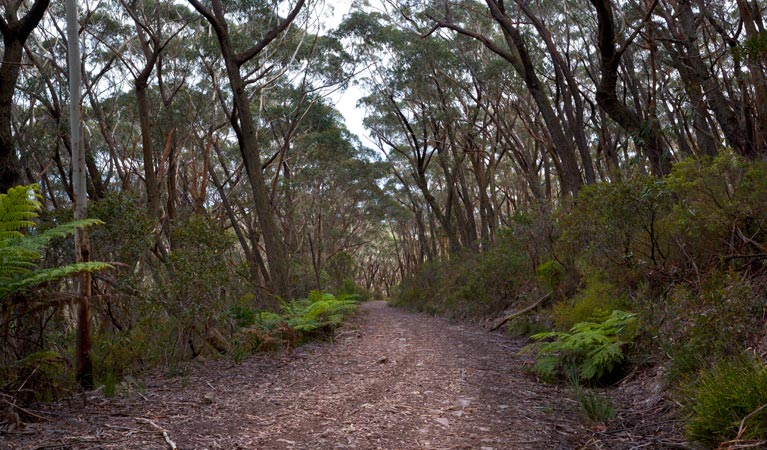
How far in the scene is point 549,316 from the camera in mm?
7953

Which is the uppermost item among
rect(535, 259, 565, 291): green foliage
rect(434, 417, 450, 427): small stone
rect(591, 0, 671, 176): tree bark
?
rect(591, 0, 671, 176): tree bark

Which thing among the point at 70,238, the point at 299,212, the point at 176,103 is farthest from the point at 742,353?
the point at 299,212

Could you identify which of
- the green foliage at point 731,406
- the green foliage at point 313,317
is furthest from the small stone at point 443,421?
the green foliage at point 313,317

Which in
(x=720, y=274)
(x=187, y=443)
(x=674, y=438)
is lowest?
(x=674, y=438)

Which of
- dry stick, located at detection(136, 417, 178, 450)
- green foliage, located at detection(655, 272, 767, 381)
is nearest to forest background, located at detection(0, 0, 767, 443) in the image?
green foliage, located at detection(655, 272, 767, 381)

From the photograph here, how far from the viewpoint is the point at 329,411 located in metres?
3.92

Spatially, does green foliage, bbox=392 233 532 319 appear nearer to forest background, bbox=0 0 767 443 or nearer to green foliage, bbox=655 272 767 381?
forest background, bbox=0 0 767 443

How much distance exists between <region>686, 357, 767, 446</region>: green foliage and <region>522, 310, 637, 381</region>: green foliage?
153 centimetres

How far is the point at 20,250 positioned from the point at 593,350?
4.28m

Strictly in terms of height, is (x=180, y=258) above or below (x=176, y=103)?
below

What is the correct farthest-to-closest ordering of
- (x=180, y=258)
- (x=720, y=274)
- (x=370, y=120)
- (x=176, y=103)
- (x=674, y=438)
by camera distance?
(x=370, y=120), (x=176, y=103), (x=180, y=258), (x=720, y=274), (x=674, y=438)

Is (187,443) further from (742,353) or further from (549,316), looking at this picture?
(549,316)

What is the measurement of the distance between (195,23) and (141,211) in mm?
11189

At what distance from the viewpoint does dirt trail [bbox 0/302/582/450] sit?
317 cm
